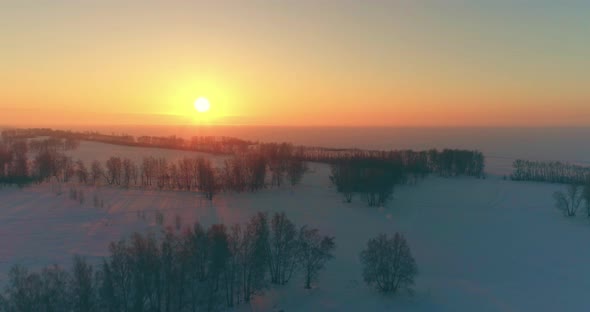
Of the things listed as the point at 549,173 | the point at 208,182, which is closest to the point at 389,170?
the point at 208,182

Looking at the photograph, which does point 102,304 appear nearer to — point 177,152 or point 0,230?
point 0,230

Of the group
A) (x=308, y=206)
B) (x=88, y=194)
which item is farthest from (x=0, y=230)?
(x=308, y=206)

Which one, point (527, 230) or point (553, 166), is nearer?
point (527, 230)

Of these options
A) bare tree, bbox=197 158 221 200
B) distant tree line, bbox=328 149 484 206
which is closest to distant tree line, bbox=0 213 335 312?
distant tree line, bbox=328 149 484 206

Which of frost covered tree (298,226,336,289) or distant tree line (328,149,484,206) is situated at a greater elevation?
distant tree line (328,149,484,206)

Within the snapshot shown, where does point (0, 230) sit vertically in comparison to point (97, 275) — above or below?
below

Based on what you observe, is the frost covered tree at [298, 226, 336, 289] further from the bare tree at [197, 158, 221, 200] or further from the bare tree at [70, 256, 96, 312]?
the bare tree at [197, 158, 221, 200]

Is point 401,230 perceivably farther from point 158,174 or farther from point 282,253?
point 158,174
